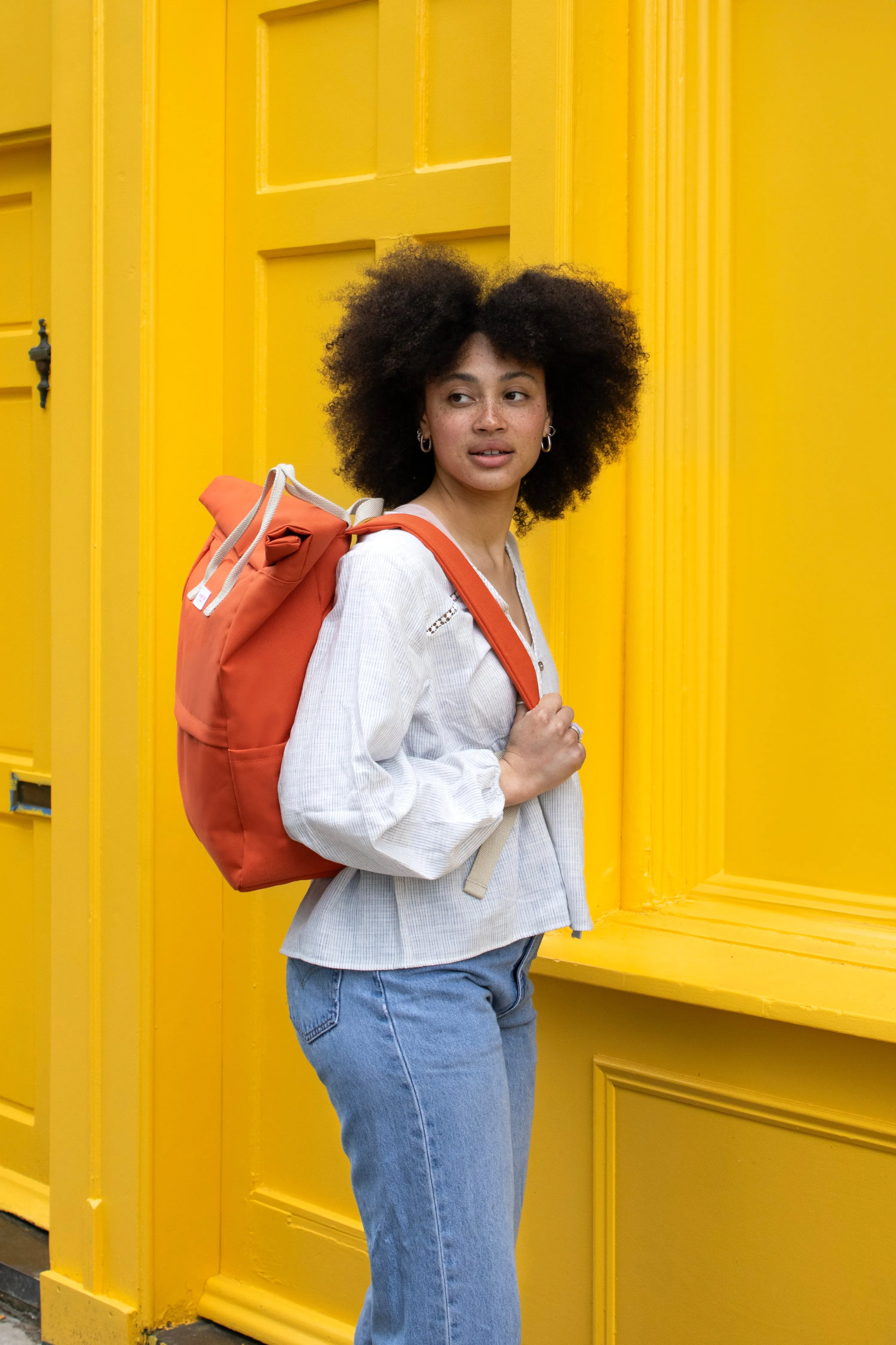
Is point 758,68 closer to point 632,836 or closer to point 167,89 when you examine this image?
point 167,89

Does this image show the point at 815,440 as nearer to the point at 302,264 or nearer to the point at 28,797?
the point at 302,264

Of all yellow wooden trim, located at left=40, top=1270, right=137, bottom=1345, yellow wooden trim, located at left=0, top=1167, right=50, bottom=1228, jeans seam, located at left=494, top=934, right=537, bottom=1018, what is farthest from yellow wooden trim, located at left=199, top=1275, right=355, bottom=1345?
jeans seam, located at left=494, top=934, right=537, bottom=1018

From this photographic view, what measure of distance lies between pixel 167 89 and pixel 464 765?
1844 mm

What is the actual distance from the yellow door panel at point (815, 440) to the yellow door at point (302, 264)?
0.53 metres

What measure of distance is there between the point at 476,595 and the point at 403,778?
0.28m

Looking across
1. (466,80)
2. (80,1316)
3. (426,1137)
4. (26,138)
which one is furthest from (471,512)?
(80,1316)

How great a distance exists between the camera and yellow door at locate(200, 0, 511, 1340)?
8.18 ft

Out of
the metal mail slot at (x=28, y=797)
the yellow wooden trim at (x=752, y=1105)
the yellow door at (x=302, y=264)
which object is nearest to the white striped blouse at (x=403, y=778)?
the yellow wooden trim at (x=752, y=1105)

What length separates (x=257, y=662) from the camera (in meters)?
1.53

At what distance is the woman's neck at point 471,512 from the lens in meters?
1.80

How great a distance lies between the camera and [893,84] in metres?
2.16

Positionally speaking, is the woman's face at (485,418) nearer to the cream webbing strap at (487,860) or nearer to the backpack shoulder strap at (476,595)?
the backpack shoulder strap at (476,595)

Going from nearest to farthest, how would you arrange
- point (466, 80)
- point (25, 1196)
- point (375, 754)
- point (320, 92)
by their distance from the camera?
point (375, 754), point (466, 80), point (320, 92), point (25, 1196)

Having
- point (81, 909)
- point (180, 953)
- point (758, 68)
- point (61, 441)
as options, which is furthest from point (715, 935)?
point (61, 441)
